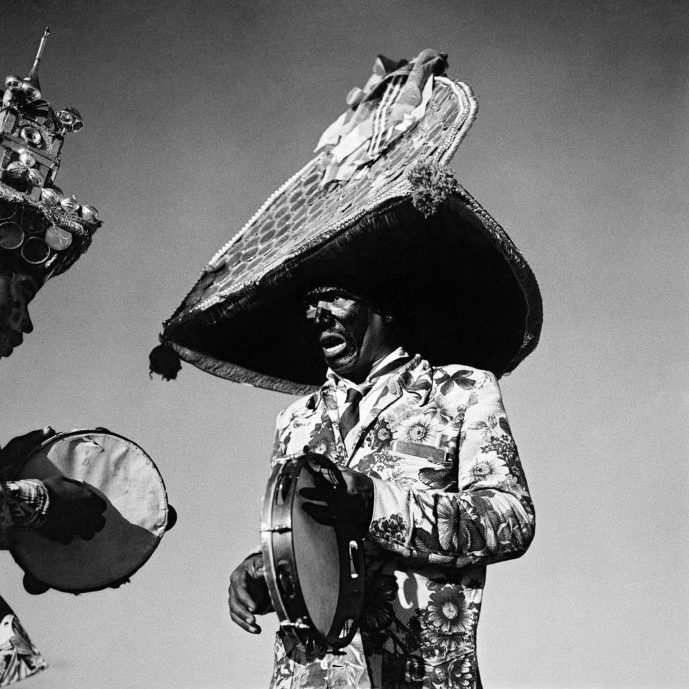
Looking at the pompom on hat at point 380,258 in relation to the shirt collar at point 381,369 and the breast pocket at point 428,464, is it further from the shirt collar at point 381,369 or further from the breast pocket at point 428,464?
the breast pocket at point 428,464

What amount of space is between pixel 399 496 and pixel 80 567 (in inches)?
63.5

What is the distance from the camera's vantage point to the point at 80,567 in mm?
3479

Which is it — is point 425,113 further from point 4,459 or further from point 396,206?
point 4,459

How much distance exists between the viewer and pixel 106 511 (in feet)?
11.6

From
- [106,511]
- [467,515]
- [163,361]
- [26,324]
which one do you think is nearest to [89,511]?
[106,511]

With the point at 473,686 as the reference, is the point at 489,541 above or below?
above

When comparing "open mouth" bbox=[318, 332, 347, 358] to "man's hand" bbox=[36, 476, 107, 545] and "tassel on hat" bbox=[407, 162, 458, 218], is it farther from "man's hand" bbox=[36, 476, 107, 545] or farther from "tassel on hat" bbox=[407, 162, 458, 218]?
"man's hand" bbox=[36, 476, 107, 545]

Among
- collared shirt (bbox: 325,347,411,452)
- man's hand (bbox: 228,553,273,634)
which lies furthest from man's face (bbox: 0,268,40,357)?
man's hand (bbox: 228,553,273,634)

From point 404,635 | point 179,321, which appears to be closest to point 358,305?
point 179,321

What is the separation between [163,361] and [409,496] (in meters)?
1.66

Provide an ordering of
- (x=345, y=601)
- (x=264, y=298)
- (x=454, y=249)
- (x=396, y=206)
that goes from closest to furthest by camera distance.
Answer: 1. (x=345, y=601)
2. (x=396, y=206)
3. (x=454, y=249)
4. (x=264, y=298)

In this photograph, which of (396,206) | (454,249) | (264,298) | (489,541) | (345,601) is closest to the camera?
(345,601)

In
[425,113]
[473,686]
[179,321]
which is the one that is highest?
[425,113]

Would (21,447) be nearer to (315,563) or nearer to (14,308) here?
(14,308)
